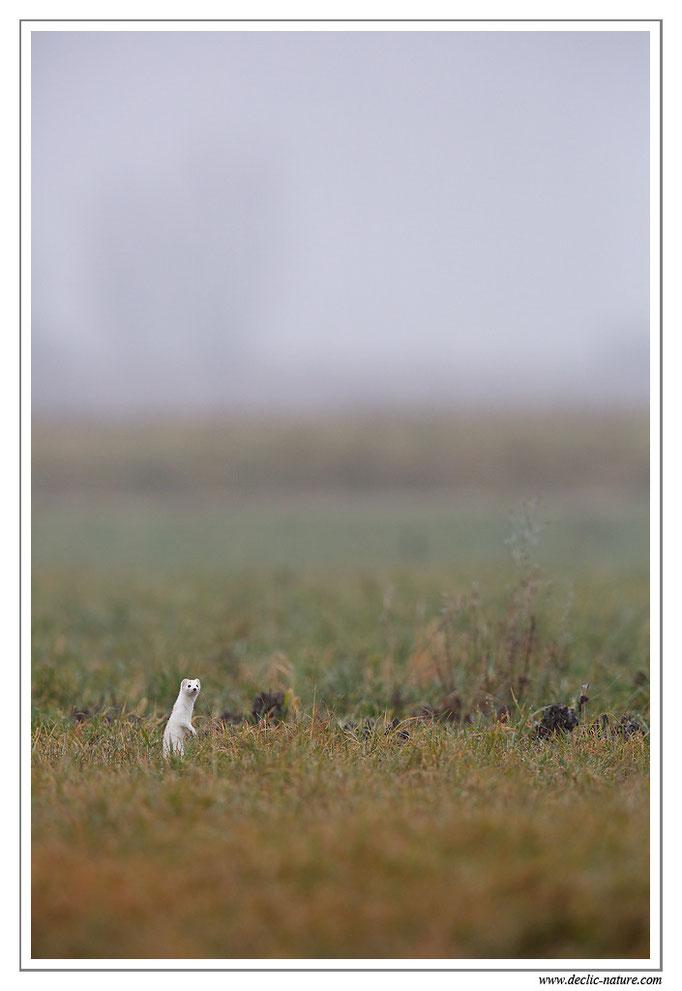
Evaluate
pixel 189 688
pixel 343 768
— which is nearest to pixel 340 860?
pixel 343 768

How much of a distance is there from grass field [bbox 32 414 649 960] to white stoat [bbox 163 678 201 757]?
94 millimetres

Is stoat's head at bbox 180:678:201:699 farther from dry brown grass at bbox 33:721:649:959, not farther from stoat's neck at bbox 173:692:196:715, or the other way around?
dry brown grass at bbox 33:721:649:959

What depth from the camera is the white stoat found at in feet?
15.2

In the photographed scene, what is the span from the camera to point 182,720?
4.68m

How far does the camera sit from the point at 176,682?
6355 mm

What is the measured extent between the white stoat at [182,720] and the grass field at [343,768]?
0.31 ft

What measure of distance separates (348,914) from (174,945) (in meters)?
0.56

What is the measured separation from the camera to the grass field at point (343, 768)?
3084mm

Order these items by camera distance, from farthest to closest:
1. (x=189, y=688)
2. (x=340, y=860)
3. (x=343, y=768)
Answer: (x=189, y=688), (x=343, y=768), (x=340, y=860)

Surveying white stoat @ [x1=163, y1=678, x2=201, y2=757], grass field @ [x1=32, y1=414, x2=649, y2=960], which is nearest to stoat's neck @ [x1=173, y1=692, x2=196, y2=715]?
white stoat @ [x1=163, y1=678, x2=201, y2=757]

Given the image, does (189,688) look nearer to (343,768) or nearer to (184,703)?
(184,703)

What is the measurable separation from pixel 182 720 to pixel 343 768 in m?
0.90

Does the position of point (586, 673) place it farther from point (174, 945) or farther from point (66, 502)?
point (66, 502)

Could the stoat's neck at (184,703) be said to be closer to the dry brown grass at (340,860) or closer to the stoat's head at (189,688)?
the stoat's head at (189,688)
